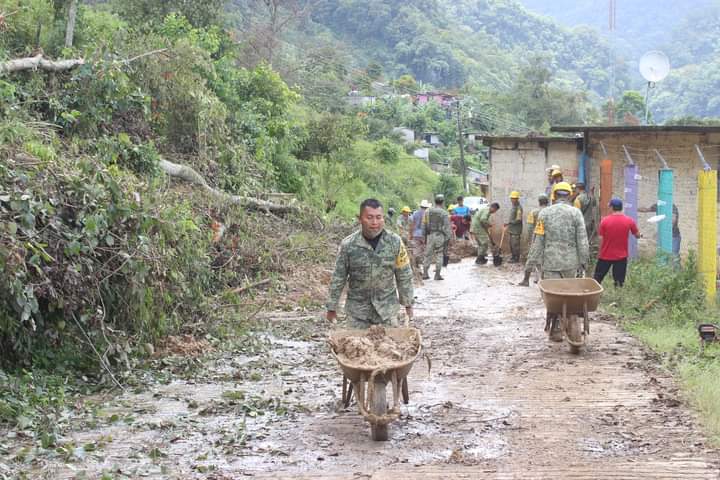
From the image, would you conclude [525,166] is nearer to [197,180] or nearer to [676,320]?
[197,180]

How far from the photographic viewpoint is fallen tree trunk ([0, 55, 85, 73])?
12.0 m

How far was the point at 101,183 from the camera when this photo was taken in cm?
934

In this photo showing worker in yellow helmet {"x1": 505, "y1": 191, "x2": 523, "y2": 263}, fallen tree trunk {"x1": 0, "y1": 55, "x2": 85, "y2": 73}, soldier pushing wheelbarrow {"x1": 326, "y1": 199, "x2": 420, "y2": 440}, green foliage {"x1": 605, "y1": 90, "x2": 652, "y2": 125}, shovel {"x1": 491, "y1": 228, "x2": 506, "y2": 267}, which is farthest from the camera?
green foliage {"x1": 605, "y1": 90, "x2": 652, "y2": 125}

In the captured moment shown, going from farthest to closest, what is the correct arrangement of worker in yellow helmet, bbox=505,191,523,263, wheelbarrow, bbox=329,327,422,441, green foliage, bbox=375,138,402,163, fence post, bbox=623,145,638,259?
green foliage, bbox=375,138,402,163 < worker in yellow helmet, bbox=505,191,523,263 < fence post, bbox=623,145,638,259 < wheelbarrow, bbox=329,327,422,441

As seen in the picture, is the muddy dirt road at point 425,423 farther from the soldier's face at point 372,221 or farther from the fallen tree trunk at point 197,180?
the fallen tree trunk at point 197,180

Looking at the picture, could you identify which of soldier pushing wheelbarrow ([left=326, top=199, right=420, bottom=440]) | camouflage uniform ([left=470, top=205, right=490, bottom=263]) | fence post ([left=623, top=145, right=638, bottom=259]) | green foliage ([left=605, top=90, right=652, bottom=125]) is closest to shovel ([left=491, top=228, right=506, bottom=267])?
camouflage uniform ([left=470, top=205, right=490, bottom=263])

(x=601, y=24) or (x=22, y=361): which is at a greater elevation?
(x=601, y=24)

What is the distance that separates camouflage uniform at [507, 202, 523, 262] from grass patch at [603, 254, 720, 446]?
5000mm

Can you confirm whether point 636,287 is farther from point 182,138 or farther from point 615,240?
point 182,138

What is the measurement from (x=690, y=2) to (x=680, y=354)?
529 ft

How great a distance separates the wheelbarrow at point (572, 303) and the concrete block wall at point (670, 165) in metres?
7.39

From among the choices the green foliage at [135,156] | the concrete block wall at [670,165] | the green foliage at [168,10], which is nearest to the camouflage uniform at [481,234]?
the concrete block wall at [670,165]

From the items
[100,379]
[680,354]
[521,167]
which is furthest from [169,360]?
[521,167]

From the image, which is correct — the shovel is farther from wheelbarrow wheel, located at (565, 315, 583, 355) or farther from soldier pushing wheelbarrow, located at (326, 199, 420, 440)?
soldier pushing wheelbarrow, located at (326, 199, 420, 440)
